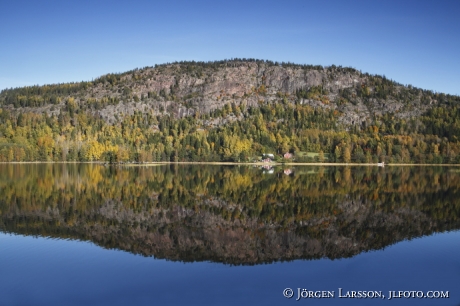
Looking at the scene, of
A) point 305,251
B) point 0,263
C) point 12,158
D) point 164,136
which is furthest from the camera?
point 164,136

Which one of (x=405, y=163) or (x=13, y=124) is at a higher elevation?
(x=13, y=124)

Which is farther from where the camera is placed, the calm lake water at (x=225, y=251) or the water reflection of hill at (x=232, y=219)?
the water reflection of hill at (x=232, y=219)

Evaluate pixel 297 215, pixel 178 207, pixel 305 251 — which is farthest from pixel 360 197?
pixel 305 251

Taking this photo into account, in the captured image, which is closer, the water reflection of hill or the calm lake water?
the calm lake water

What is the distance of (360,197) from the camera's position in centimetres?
3897

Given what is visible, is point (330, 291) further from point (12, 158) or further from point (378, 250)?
point (12, 158)

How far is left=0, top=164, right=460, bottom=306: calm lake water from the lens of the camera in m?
14.6

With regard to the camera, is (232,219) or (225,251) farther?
(232,219)

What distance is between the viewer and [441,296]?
14.3m

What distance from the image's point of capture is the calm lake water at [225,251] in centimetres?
1464

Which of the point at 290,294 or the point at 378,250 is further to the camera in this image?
the point at 378,250

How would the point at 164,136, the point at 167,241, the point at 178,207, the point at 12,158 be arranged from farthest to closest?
the point at 164,136
the point at 12,158
the point at 178,207
the point at 167,241

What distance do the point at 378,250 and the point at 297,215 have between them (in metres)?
9.41

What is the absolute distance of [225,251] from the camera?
2000 centimetres
